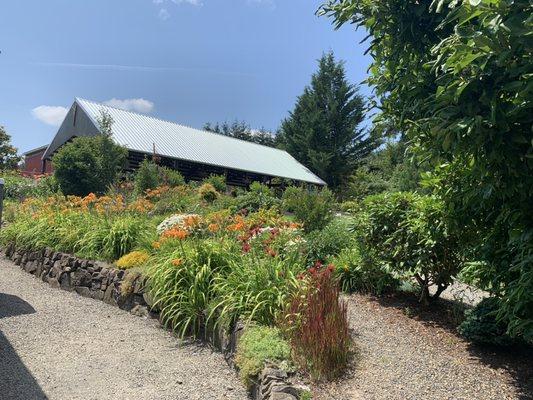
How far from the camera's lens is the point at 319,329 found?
3.73m

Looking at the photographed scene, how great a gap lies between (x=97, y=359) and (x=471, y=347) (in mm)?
3878

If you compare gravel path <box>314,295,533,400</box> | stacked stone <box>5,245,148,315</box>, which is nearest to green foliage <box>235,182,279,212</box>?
stacked stone <box>5,245,148,315</box>

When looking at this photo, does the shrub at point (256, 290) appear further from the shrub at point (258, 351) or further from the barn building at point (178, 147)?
the barn building at point (178, 147)

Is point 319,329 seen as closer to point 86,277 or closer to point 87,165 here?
point 86,277

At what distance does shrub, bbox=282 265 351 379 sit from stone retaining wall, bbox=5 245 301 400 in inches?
19.5

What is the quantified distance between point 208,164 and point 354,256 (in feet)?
62.1

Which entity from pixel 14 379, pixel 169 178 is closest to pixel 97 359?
pixel 14 379

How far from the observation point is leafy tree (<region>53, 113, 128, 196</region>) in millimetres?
15305

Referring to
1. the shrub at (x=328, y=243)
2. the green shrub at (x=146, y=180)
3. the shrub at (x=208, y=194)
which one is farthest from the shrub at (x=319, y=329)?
the green shrub at (x=146, y=180)

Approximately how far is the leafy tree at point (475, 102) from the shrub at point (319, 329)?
1288 millimetres

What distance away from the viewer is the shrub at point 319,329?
11.9 ft

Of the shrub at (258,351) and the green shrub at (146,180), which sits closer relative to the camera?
the shrub at (258,351)

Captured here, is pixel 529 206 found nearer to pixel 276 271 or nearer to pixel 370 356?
pixel 370 356

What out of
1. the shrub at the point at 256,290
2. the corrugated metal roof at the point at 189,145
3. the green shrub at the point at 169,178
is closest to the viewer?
the shrub at the point at 256,290
